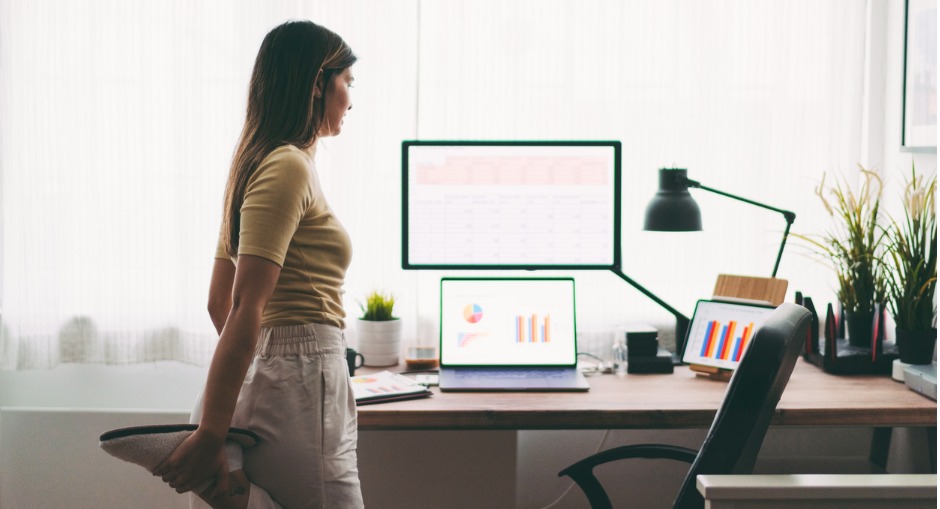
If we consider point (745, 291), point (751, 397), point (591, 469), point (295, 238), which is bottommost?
point (591, 469)

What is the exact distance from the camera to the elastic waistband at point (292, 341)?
1.37 meters

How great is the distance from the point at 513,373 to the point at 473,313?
7.5 inches

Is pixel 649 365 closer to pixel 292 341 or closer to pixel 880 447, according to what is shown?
pixel 880 447

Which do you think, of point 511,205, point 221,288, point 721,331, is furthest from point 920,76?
point 221,288

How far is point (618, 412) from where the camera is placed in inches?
70.2

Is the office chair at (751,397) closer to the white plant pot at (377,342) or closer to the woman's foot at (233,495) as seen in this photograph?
the woman's foot at (233,495)

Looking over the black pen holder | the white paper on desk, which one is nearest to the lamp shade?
the black pen holder

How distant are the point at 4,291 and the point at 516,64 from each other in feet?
5.35

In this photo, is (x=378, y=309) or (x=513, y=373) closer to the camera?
(x=513, y=373)

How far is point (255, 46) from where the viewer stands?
2.38 m

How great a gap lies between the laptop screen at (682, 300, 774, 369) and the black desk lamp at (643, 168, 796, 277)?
21cm

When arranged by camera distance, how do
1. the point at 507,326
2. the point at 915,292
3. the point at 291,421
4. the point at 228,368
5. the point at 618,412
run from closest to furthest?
the point at 228,368
the point at 291,421
the point at 618,412
the point at 915,292
the point at 507,326

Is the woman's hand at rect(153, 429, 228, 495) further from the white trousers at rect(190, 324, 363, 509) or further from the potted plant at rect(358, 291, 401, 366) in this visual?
the potted plant at rect(358, 291, 401, 366)

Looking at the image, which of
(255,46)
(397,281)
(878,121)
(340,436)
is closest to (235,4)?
(255,46)
